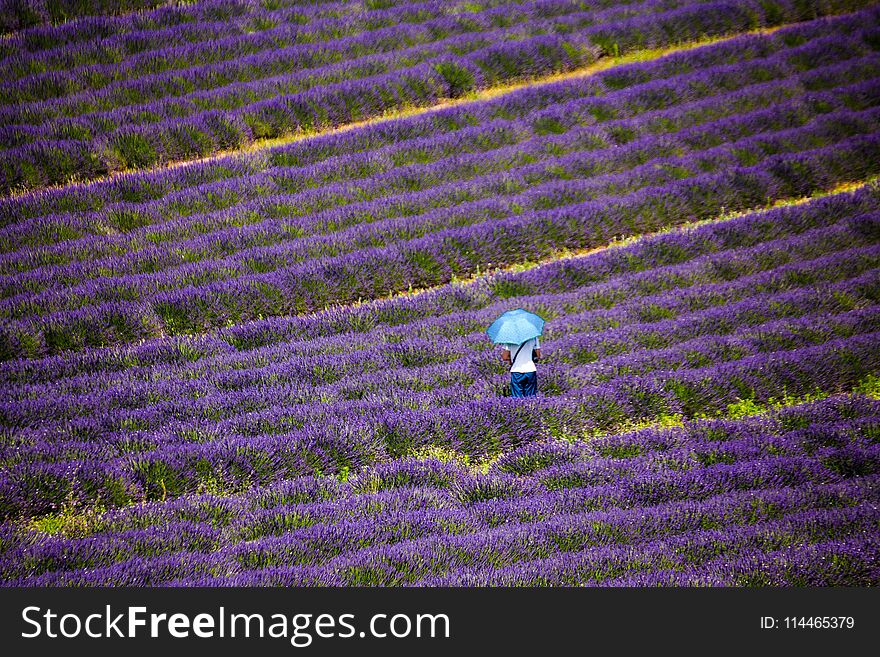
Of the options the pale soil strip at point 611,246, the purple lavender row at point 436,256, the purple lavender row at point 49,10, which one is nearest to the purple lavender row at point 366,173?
the purple lavender row at point 436,256

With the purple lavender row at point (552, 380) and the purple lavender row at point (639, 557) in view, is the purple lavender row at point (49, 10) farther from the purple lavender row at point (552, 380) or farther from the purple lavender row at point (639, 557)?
the purple lavender row at point (639, 557)

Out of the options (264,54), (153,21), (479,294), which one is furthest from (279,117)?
(479,294)

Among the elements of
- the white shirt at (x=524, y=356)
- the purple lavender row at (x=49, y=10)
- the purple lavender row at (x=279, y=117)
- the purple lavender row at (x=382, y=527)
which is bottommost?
the purple lavender row at (x=382, y=527)

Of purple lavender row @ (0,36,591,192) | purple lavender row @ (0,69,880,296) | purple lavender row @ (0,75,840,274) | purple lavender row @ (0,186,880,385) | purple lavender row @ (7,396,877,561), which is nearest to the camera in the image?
purple lavender row @ (7,396,877,561)

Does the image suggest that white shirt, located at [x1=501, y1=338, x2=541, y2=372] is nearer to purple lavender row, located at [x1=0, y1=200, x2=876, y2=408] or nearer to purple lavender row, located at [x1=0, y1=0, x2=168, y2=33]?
purple lavender row, located at [x1=0, y1=200, x2=876, y2=408]

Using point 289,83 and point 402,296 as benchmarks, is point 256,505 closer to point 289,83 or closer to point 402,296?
point 402,296

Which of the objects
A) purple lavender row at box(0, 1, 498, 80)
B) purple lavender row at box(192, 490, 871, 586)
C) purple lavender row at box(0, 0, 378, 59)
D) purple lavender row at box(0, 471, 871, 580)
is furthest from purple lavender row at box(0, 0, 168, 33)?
purple lavender row at box(192, 490, 871, 586)

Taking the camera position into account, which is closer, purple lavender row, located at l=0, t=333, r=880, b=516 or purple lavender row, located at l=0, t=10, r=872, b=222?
purple lavender row, located at l=0, t=333, r=880, b=516

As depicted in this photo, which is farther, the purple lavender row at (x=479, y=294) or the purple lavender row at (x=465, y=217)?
the purple lavender row at (x=465, y=217)
